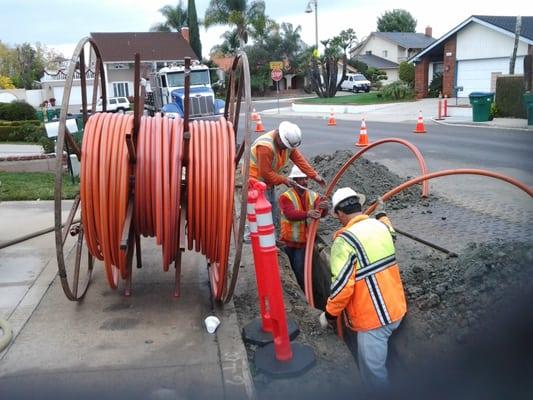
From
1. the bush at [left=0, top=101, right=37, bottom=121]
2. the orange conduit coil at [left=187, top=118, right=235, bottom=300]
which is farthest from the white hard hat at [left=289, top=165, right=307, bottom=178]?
the bush at [left=0, top=101, right=37, bottom=121]

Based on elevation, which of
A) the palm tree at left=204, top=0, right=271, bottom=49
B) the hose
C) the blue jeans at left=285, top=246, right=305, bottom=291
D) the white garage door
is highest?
the palm tree at left=204, top=0, right=271, bottom=49

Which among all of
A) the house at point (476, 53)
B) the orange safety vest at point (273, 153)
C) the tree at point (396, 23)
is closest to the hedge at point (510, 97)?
the house at point (476, 53)

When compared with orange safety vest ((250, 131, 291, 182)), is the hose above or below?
below

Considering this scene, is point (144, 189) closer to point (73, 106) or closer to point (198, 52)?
point (73, 106)

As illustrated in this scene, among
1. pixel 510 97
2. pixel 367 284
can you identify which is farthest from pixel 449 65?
pixel 367 284

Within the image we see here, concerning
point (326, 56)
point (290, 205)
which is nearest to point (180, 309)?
point (290, 205)

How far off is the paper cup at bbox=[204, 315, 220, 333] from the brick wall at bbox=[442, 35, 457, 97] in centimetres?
3146

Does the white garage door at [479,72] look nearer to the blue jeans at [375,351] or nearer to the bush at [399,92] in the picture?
the bush at [399,92]

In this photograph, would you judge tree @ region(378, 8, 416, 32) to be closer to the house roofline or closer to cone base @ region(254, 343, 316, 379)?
the house roofline

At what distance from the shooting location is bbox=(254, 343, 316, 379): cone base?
12.0ft

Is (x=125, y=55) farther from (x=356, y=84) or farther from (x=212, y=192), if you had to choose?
(x=212, y=192)

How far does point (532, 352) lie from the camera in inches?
98.9

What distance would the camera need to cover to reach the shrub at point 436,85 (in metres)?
35.1

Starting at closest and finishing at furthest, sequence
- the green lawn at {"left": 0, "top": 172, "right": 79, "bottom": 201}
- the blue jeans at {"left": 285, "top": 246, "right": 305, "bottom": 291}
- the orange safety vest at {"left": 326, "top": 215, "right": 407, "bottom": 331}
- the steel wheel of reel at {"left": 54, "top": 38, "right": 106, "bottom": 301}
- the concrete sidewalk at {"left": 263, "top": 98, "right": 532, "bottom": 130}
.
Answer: the orange safety vest at {"left": 326, "top": 215, "right": 407, "bottom": 331} < the steel wheel of reel at {"left": 54, "top": 38, "right": 106, "bottom": 301} < the blue jeans at {"left": 285, "top": 246, "right": 305, "bottom": 291} < the green lawn at {"left": 0, "top": 172, "right": 79, "bottom": 201} < the concrete sidewalk at {"left": 263, "top": 98, "right": 532, "bottom": 130}
